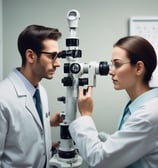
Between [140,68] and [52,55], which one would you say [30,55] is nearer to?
[52,55]

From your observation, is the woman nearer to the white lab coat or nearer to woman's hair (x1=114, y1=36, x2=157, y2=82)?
woman's hair (x1=114, y1=36, x2=157, y2=82)

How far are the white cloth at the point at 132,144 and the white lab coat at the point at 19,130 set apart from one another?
12.4 inches

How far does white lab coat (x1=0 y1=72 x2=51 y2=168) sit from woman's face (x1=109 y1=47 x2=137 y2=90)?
0.48 m

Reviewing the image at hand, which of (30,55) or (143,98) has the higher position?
(30,55)

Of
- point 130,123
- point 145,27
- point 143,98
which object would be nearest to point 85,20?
point 145,27

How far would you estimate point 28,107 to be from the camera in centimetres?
134

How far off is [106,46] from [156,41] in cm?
39

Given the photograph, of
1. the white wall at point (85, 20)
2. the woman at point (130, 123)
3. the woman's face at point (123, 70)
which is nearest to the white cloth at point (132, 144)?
the woman at point (130, 123)

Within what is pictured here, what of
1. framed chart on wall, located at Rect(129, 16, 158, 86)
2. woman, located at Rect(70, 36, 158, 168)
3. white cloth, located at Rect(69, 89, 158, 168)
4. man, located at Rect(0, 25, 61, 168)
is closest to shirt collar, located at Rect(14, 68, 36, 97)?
man, located at Rect(0, 25, 61, 168)

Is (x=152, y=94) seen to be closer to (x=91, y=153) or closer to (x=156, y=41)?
(x=91, y=153)

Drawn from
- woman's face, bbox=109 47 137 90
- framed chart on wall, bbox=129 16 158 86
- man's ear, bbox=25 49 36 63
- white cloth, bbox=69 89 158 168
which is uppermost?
framed chart on wall, bbox=129 16 158 86

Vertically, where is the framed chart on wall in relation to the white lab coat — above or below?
above

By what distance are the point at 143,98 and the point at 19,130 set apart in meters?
0.62

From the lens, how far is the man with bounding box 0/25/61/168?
1.27 meters
